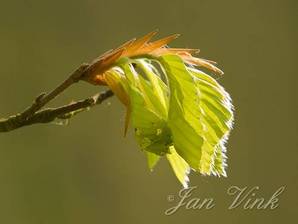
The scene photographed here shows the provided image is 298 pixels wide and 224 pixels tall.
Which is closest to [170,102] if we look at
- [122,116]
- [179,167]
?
[179,167]

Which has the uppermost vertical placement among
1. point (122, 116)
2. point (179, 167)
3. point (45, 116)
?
point (45, 116)

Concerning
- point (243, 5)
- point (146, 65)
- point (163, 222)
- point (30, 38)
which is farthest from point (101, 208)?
point (146, 65)

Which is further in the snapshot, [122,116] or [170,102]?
[122,116]

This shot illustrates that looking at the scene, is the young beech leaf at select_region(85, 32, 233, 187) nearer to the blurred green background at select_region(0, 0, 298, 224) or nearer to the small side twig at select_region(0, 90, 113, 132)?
the small side twig at select_region(0, 90, 113, 132)

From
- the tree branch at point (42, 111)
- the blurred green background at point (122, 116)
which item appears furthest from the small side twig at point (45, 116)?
the blurred green background at point (122, 116)

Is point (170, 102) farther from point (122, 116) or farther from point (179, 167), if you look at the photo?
point (122, 116)

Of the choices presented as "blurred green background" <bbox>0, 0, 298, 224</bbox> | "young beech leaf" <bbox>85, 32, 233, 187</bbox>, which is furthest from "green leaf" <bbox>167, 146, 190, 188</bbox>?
"blurred green background" <bbox>0, 0, 298, 224</bbox>
